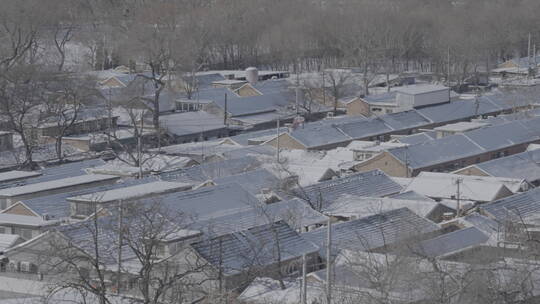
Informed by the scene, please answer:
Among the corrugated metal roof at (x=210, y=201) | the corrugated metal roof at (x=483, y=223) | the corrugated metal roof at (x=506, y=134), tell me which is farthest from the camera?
the corrugated metal roof at (x=506, y=134)

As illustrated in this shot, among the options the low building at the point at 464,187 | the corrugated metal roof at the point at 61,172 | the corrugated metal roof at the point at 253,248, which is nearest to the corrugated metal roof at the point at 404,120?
the low building at the point at 464,187

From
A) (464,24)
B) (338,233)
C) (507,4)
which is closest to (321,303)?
(338,233)

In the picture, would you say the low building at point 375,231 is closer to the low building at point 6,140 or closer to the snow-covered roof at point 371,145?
the snow-covered roof at point 371,145

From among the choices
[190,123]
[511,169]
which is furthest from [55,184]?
[190,123]

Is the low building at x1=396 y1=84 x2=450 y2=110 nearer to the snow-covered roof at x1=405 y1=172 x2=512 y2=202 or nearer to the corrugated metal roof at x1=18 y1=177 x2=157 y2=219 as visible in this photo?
the snow-covered roof at x1=405 y1=172 x2=512 y2=202

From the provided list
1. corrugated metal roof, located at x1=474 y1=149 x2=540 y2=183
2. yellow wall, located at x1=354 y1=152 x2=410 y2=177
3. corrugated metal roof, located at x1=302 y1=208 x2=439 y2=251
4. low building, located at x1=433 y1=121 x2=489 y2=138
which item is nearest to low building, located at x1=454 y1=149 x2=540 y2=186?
corrugated metal roof, located at x1=474 y1=149 x2=540 y2=183

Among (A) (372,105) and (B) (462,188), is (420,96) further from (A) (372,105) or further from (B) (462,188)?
(B) (462,188)
